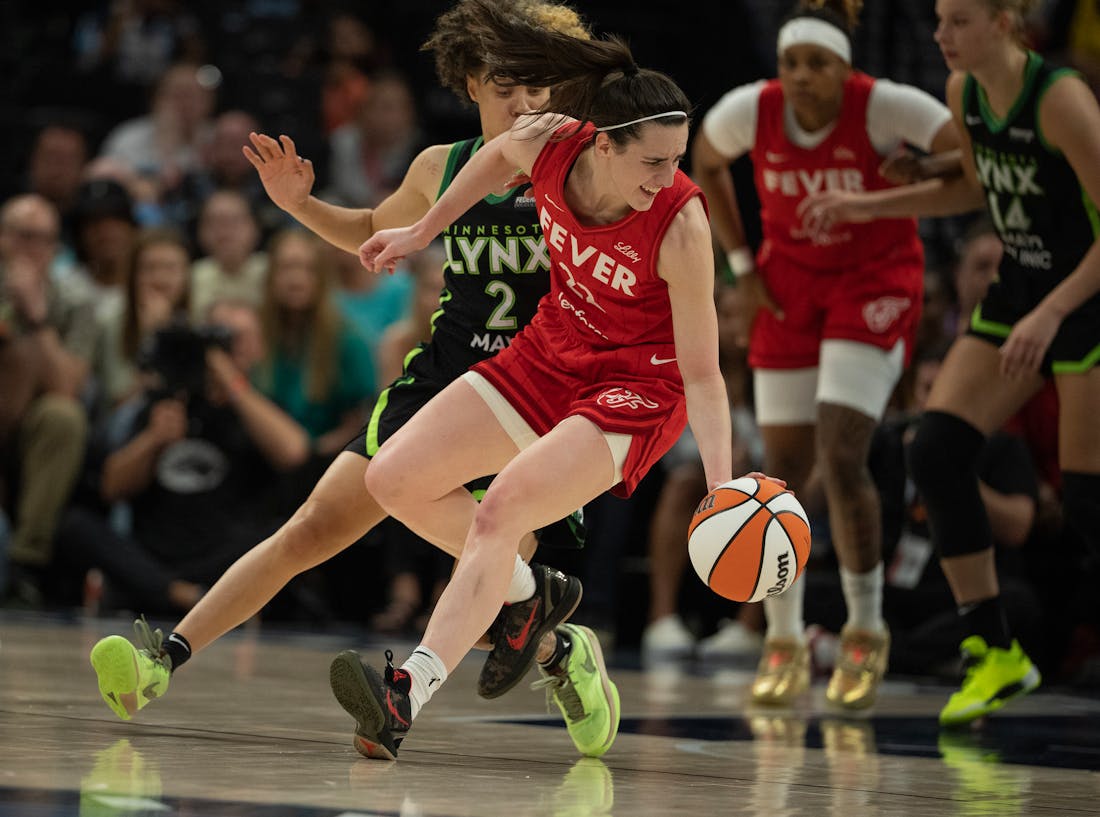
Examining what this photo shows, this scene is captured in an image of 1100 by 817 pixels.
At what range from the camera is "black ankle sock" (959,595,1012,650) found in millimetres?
5523

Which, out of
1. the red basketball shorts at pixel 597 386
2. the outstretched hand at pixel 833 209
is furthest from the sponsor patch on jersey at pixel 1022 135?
the red basketball shorts at pixel 597 386

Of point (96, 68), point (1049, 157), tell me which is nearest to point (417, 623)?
point (1049, 157)

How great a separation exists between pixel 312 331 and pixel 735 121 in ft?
11.6

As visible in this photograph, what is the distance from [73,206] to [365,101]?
84.9 inches

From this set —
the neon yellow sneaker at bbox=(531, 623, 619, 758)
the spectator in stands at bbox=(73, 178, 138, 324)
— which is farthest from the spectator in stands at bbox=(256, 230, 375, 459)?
the neon yellow sneaker at bbox=(531, 623, 619, 758)

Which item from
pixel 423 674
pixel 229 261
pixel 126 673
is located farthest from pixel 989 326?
pixel 229 261

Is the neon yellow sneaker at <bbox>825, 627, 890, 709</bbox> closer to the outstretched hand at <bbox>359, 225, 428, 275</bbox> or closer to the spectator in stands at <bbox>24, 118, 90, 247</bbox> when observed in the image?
the outstretched hand at <bbox>359, 225, 428, 275</bbox>

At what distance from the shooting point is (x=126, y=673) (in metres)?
4.29

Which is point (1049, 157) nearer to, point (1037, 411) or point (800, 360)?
point (800, 360)

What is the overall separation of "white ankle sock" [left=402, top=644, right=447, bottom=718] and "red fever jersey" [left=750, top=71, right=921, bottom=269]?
2700mm

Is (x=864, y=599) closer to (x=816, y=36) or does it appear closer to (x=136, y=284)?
(x=816, y=36)

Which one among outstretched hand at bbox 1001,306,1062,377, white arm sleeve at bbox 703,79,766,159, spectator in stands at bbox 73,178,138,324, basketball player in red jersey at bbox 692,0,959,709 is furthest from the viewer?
spectator in stands at bbox 73,178,138,324

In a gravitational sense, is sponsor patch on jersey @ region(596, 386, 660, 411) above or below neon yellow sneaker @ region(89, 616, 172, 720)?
above

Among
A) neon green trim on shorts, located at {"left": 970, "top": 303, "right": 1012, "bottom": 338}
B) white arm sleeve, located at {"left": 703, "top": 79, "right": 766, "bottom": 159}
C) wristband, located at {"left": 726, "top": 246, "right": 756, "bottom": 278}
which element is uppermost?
white arm sleeve, located at {"left": 703, "top": 79, "right": 766, "bottom": 159}
